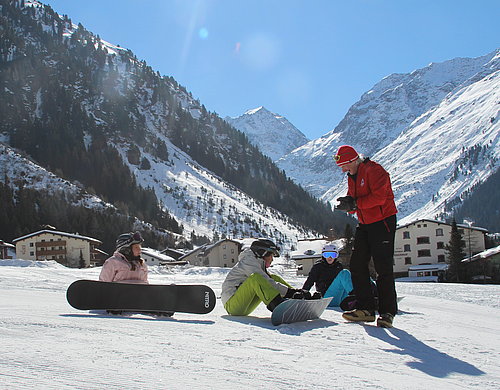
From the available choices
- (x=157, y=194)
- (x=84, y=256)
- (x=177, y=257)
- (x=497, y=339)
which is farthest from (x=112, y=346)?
(x=157, y=194)

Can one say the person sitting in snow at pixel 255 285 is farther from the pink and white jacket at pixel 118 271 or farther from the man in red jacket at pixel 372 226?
the pink and white jacket at pixel 118 271

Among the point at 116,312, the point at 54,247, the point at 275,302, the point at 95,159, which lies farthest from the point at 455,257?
the point at 95,159

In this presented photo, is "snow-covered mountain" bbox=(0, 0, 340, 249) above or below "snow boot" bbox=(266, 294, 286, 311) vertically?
above

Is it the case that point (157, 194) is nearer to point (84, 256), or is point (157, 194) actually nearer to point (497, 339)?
point (84, 256)

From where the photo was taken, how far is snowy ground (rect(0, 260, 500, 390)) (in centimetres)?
251

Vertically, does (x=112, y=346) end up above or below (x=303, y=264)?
above

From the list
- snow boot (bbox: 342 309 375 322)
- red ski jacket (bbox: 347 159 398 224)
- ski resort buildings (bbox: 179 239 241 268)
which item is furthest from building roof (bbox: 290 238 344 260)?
red ski jacket (bbox: 347 159 398 224)

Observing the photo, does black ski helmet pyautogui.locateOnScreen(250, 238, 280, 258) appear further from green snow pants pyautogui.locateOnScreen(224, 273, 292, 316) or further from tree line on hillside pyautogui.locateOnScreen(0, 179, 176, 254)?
tree line on hillside pyautogui.locateOnScreen(0, 179, 176, 254)

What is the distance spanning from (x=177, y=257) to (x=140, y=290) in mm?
90531

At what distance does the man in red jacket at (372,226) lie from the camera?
514 cm

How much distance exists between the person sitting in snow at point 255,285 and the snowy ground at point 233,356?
15.7 inches

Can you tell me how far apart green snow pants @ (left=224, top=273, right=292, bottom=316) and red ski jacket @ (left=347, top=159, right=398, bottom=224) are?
1.25 m

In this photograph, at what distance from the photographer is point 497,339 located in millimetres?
4816

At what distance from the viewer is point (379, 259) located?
16.9 ft
